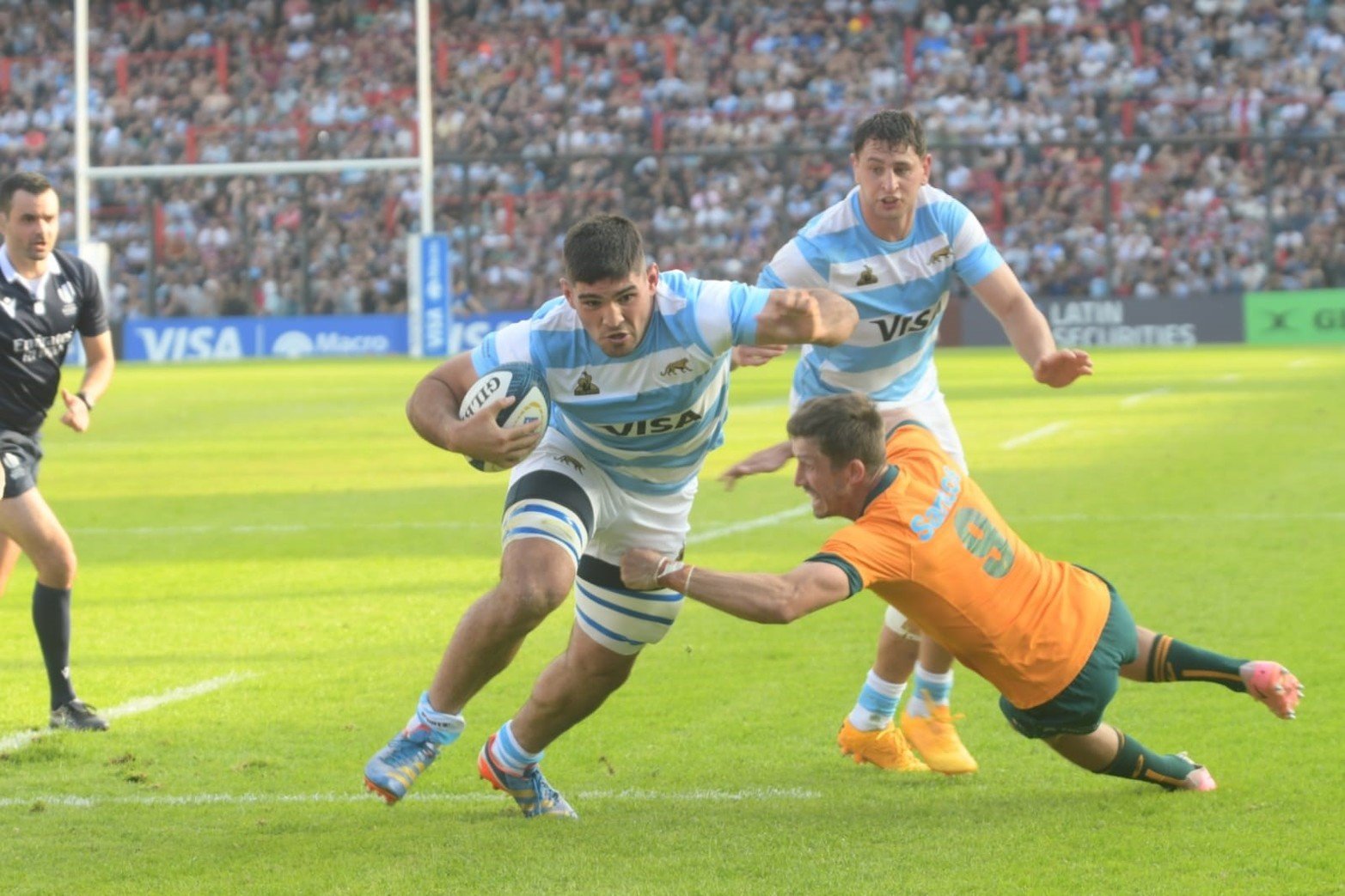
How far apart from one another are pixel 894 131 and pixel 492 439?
228cm

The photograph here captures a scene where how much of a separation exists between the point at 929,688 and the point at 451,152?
3514cm

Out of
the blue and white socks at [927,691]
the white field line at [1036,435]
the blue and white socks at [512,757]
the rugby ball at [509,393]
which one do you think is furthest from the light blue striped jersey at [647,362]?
the white field line at [1036,435]

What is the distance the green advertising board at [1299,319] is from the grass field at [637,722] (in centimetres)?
1999

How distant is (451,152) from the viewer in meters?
40.8

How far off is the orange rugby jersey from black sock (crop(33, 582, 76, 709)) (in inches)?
139

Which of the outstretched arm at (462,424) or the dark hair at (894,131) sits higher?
the dark hair at (894,131)

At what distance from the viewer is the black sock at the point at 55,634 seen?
745 centimetres

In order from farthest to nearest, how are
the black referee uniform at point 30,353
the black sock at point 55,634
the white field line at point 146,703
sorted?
the black referee uniform at point 30,353, the black sock at point 55,634, the white field line at point 146,703

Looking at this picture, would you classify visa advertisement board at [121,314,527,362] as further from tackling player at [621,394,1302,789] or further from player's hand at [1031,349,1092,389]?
tackling player at [621,394,1302,789]

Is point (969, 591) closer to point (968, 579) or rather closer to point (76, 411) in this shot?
point (968, 579)

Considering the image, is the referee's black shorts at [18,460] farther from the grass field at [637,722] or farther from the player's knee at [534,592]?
the player's knee at [534,592]

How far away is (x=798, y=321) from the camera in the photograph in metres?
5.69

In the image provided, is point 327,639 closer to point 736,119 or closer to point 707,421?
point 707,421

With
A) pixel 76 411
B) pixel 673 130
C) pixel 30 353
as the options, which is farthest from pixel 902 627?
pixel 673 130
